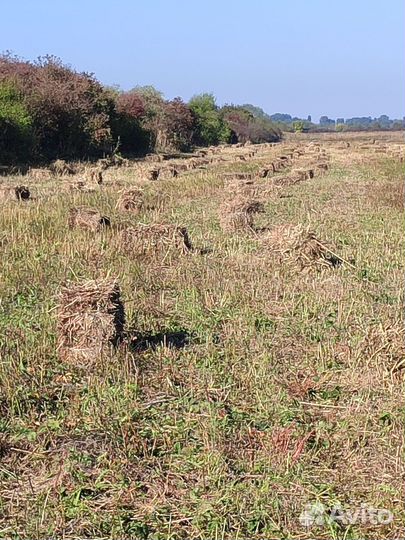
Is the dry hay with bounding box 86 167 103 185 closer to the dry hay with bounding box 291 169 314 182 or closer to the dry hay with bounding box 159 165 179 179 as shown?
the dry hay with bounding box 159 165 179 179

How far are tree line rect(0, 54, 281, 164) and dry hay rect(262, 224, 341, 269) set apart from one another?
16070 millimetres

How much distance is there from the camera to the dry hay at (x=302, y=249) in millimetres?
7901

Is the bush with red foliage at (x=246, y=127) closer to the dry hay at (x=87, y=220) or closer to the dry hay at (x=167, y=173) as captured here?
the dry hay at (x=167, y=173)

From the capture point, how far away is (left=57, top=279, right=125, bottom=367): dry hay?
16.0 feet

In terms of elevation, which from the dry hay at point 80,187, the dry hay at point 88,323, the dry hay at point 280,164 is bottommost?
the dry hay at point 88,323

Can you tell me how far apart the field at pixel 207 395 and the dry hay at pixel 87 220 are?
2.63 feet

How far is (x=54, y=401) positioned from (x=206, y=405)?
0.98 metres

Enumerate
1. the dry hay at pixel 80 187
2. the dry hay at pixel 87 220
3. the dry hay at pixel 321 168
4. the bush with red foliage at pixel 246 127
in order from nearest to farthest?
the dry hay at pixel 87 220 → the dry hay at pixel 80 187 → the dry hay at pixel 321 168 → the bush with red foliage at pixel 246 127

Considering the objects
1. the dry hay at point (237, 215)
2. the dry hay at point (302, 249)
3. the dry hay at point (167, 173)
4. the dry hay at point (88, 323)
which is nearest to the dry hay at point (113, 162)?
the dry hay at point (167, 173)

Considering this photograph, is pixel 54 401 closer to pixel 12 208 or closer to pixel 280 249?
pixel 280 249

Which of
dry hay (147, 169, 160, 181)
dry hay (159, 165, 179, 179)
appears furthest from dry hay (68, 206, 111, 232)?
dry hay (159, 165, 179, 179)

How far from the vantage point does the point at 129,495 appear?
334cm

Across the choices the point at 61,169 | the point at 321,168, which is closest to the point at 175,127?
the point at 321,168

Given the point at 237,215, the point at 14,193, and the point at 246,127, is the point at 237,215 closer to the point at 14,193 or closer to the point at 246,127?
the point at 14,193
